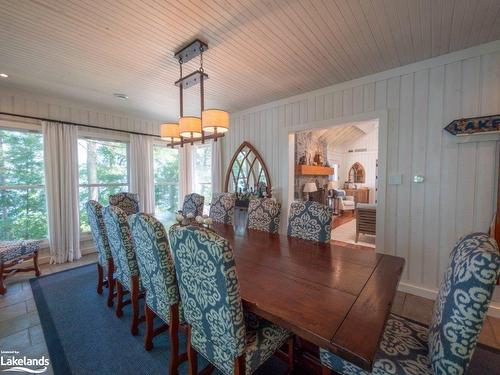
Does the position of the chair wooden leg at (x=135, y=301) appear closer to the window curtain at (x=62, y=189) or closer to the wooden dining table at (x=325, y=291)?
the wooden dining table at (x=325, y=291)

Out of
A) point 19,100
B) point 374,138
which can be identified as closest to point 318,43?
point 19,100

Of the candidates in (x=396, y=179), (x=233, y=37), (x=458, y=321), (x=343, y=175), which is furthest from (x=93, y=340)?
(x=343, y=175)

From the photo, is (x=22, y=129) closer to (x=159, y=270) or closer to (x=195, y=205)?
(x=195, y=205)

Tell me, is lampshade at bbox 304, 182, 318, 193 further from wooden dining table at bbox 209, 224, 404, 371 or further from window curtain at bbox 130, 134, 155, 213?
wooden dining table at bbox 209, 224, 404, 371

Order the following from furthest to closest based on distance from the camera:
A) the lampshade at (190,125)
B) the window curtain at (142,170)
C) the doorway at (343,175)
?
the doorway at (343,175) < the window curtain at (142,170) < the lampshade at (190,125)

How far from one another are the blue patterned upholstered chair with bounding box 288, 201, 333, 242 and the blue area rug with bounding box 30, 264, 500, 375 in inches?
40.6

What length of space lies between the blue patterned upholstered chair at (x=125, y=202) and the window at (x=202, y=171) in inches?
74.2

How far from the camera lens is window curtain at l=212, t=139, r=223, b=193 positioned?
458 centimetres

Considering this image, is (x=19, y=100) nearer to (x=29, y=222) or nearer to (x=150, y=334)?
(x=29, y=222)

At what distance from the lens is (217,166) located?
4.58m

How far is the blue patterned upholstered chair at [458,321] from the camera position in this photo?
2.52ft

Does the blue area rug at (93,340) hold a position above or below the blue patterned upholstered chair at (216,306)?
below

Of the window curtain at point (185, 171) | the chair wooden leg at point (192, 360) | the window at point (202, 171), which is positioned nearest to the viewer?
the chair wooden leg at point (192, 360)

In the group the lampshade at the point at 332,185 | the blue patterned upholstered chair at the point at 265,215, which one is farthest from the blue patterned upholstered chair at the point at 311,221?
the lampshade at the point at 332,185
